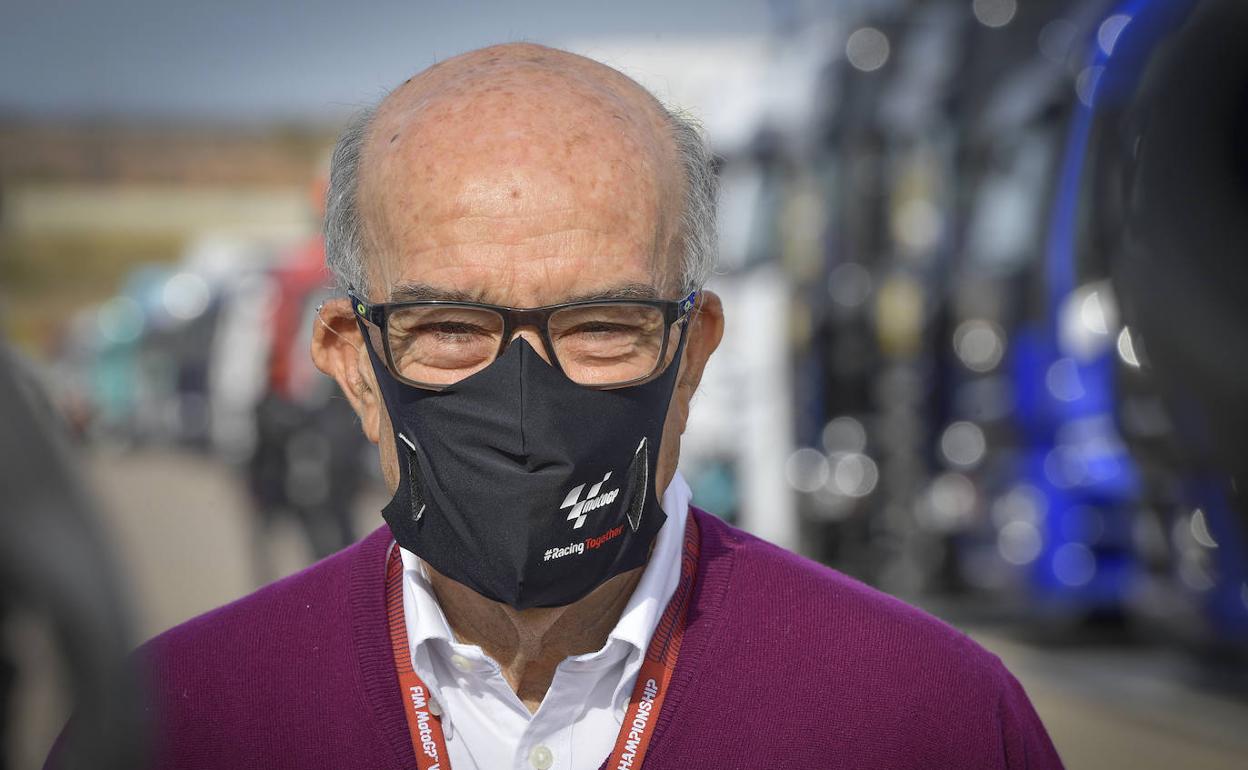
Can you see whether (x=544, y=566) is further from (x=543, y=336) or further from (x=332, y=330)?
(x=332, y=330)

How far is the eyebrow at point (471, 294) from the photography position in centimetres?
204

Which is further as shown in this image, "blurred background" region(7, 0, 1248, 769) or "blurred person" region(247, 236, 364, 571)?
"blurred person" region(247, 236, 364, 571)

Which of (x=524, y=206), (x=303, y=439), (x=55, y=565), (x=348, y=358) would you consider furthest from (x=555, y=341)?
(x=303, y=439)

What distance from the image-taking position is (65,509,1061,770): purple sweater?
201 centimetres

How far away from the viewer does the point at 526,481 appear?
2.04 m

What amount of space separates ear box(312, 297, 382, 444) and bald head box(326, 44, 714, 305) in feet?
0.28

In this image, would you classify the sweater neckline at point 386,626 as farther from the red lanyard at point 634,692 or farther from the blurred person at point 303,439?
the blurred person at point 303,439

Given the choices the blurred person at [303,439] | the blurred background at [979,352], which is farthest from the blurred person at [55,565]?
the blurred person at [303,439]

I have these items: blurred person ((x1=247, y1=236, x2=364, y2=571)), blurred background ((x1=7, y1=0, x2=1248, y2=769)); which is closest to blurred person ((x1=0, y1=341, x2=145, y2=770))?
blurred background ((x1=7, y1=0, x2=1248, y2=769))

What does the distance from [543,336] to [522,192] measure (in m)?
0.17

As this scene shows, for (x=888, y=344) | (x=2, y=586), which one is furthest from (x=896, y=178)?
(x=2, y=586)

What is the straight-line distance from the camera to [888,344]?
11.1 m

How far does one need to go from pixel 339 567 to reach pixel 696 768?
583 millimetres

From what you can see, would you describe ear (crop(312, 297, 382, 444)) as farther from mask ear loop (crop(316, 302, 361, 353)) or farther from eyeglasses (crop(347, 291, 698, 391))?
eyeglasses (crop(347, 291, 698, 391))
